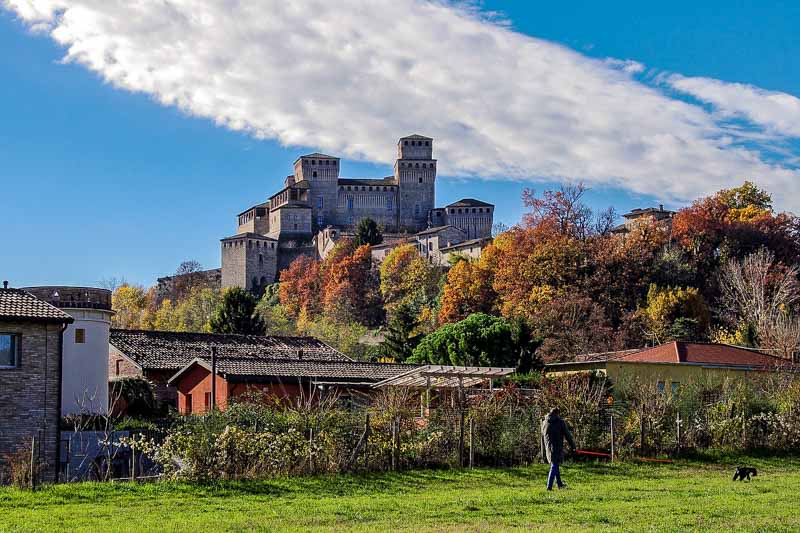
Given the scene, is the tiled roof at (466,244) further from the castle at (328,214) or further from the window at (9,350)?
the window at (9,350)

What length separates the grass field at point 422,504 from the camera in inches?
514

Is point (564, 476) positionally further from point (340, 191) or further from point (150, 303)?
point (340, 191)

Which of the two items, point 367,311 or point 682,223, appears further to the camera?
point 367,311

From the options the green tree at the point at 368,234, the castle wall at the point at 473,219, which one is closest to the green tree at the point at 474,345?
the green tree at the point at 368,234

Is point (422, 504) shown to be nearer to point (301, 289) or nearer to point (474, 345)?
point (474, 345)

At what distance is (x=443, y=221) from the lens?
131500mm

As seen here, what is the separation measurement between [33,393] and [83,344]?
11.0m

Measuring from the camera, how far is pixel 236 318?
239 ft

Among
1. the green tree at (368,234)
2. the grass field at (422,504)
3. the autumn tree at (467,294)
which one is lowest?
the grass field at (422,504)

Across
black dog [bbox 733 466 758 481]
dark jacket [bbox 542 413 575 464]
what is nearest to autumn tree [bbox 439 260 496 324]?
black dog [bbox 733 466 758 481]

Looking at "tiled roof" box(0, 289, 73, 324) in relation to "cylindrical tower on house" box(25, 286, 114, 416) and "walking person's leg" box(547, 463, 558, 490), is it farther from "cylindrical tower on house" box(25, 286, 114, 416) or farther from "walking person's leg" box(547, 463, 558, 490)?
"walking person's leg" box(547, 463, 558, 490)

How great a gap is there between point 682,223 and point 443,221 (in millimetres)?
60174

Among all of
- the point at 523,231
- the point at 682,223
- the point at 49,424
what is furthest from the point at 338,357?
the point at 682,223

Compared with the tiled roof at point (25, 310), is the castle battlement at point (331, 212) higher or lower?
higher
